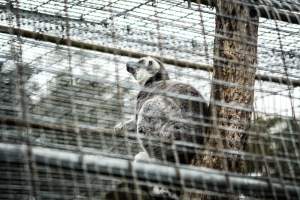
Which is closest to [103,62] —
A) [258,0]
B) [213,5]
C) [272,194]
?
[258,0]

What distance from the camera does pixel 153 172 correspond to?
5.57 feet

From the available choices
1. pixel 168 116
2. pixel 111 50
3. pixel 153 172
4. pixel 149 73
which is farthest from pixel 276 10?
pixel 149 73

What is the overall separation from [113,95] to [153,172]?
4.22ft

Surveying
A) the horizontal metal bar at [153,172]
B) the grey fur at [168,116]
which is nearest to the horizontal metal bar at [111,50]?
the grey fur at [168,116]

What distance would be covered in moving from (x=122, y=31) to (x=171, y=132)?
0.67 m

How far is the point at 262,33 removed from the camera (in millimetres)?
3311

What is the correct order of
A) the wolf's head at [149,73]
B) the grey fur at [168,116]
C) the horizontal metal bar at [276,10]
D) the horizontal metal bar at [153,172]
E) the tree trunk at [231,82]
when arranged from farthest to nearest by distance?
the wolf's head at [149,73]
the grey fur at [168,116]
the tree trunk at [231,82]
the horizontal metal bar at [276,10]
the horizontal metal bar at [153,172]

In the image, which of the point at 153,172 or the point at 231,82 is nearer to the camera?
the point at 153,172

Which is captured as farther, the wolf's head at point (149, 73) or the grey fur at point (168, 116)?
the wolf's head at point (149, 73)

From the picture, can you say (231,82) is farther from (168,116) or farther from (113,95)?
(113,95)

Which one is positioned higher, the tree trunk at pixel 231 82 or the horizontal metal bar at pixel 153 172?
the horizontal metal bar at pixel 153 172

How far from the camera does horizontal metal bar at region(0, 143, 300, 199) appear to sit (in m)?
1.58

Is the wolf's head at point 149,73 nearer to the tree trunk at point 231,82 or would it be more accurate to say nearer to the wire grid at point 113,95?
the wire grid at point 113,95

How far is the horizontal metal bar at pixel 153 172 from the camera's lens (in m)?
1.58
